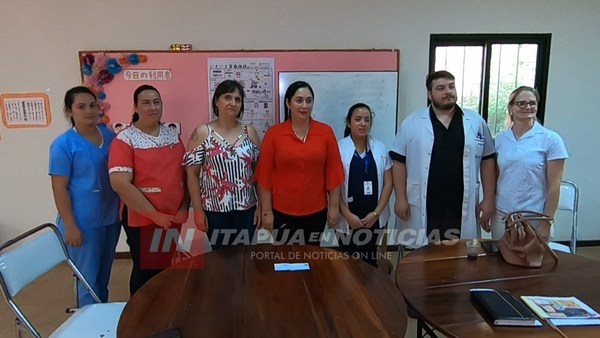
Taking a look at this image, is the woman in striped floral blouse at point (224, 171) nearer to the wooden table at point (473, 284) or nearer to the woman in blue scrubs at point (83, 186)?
the woman in blue scrubs at point (83, 186)

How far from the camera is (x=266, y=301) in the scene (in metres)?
1.45

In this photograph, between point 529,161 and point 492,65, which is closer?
point 529,161

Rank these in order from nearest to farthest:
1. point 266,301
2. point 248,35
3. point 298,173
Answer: point 266,301 < point 298,173 < point 248,35

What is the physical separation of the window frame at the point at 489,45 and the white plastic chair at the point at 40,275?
3028 millimetres

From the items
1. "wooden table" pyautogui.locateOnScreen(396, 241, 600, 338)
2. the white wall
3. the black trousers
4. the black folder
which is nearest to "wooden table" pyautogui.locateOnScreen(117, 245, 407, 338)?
"wooden table" pyautogui.locateOnScreen(396, 241, 600, 338)

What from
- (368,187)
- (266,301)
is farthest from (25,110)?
(266,301)

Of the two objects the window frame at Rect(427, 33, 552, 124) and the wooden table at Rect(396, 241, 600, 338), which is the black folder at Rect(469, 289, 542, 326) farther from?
the window frame at Rect(427, 33, 552, 124)

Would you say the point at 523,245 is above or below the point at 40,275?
above

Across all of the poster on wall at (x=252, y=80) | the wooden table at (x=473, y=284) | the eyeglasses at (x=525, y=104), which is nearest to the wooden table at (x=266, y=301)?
the wooden table at (x=473, y=284)

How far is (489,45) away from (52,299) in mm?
4063

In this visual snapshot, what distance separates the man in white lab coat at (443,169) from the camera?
236 centimetres

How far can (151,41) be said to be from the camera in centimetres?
326

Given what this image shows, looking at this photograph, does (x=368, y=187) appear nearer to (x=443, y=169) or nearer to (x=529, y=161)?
(x=443, y=169)

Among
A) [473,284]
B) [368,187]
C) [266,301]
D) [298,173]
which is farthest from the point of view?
[368,187]
